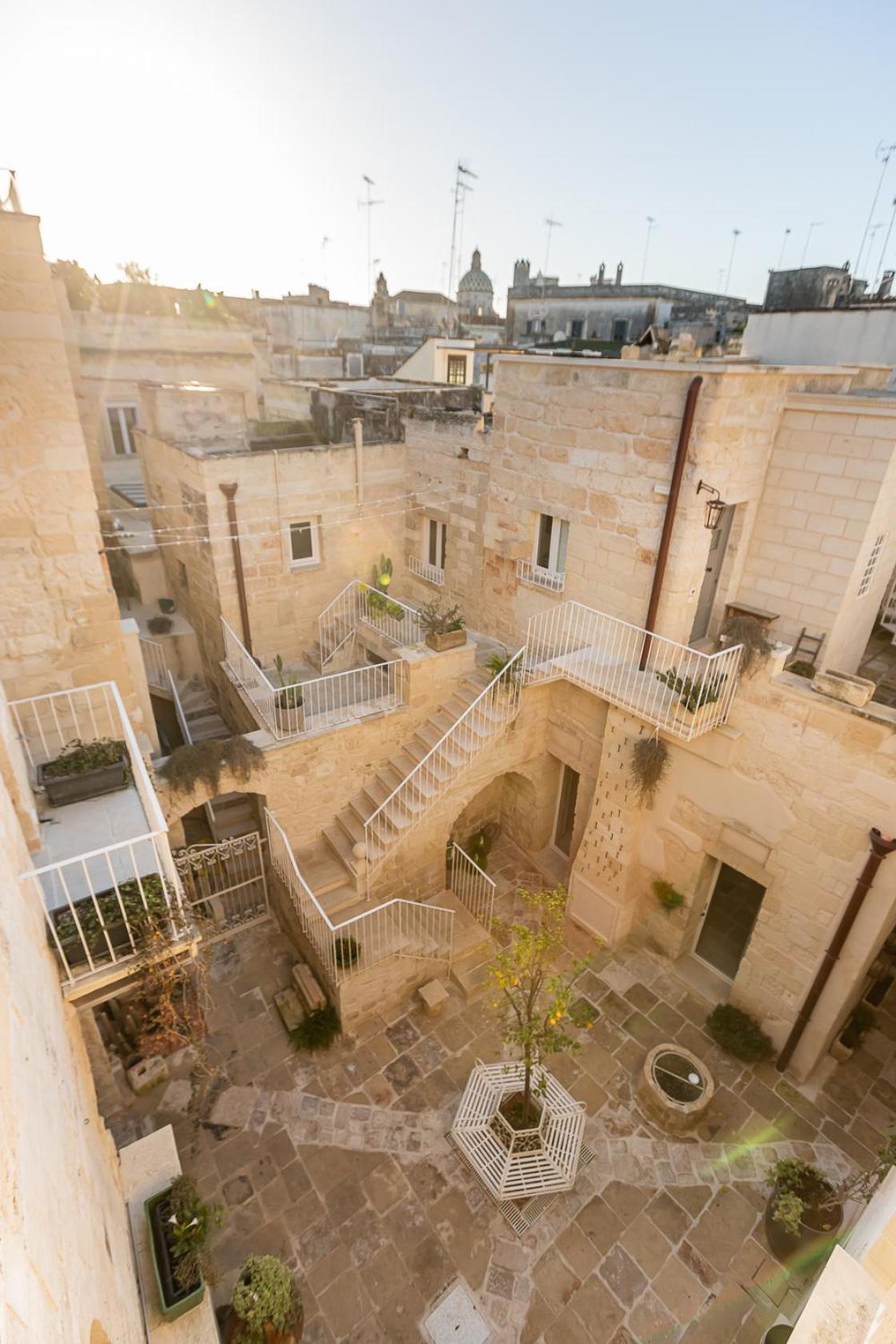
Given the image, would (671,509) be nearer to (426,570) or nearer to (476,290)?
(426,570)

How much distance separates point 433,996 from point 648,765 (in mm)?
4545

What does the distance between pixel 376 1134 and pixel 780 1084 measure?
5380 millimetres

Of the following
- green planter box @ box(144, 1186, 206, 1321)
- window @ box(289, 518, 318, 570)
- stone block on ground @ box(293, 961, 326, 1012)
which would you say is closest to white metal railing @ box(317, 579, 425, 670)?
window @ box(289, 518, 318, 570)

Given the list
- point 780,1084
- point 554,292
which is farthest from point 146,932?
point 554,292

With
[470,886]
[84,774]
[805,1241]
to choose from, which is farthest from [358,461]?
[805,1241]

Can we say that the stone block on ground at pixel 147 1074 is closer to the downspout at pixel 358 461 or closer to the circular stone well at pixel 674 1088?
the circular stone well at pixel 674 1088

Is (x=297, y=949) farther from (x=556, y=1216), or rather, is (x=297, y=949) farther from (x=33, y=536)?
(x=33, y=536)

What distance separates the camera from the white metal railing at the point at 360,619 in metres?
12.4

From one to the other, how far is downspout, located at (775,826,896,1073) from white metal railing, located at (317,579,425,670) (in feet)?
25.6

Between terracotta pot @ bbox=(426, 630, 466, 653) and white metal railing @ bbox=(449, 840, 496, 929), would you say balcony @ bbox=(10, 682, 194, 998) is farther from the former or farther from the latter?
white metal railing @ bbox=(449, 840, 496, 929)

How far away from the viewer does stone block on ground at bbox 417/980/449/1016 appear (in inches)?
357

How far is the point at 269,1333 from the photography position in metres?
5.71

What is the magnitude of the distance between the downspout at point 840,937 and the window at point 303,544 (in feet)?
35.5

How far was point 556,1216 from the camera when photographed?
712 centimetres
